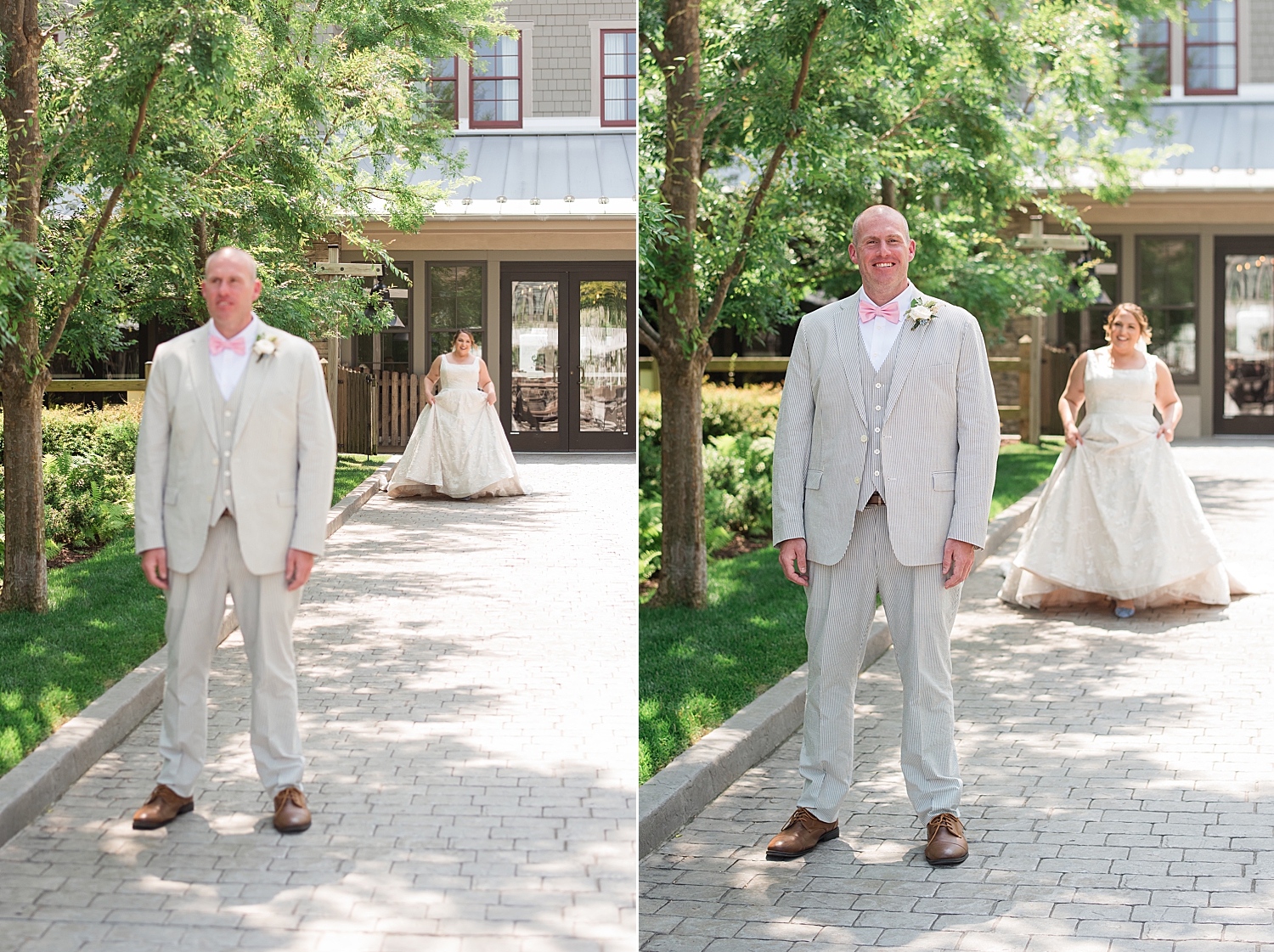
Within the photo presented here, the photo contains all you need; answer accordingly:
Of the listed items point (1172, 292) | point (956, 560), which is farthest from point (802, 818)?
point (1172, 292)

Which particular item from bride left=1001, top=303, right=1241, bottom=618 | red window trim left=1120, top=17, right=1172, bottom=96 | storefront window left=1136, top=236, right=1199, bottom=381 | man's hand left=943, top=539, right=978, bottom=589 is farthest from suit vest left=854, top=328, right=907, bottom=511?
red window trim left=1120, top=17, right=1172, bottom=96

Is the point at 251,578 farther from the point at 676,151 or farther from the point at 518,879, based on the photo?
the point at 676,151

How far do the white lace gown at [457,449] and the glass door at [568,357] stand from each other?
0.18 feet

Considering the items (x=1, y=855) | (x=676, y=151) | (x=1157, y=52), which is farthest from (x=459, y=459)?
(x=1157, y=52)

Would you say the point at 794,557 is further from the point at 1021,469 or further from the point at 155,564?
the point at 1021,469

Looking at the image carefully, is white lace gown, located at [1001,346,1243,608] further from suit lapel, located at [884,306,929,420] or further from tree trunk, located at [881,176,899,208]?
suit lapel, located at [884,306,929,420]

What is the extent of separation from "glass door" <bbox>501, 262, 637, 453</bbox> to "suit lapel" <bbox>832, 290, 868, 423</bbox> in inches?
35.4

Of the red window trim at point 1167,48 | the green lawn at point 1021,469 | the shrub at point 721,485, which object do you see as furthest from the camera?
the red window trim at point 1167,48

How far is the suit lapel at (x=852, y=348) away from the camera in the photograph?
402 centimetres

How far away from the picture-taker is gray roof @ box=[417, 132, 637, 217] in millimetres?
3148

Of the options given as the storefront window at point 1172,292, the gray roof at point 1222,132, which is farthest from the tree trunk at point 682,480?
the storefront window at point 1172,292

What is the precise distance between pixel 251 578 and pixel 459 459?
568mm

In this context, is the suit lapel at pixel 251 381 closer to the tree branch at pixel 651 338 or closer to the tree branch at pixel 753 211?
the tree branch at pixel 753 211

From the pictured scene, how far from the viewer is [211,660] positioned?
9.53 feet
